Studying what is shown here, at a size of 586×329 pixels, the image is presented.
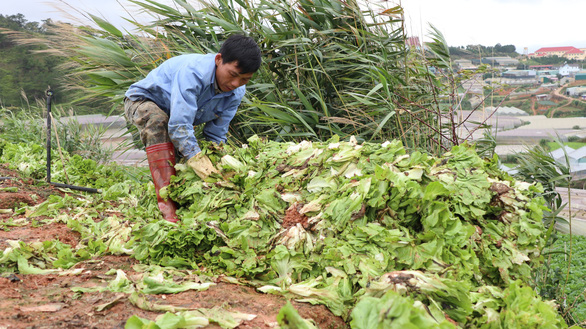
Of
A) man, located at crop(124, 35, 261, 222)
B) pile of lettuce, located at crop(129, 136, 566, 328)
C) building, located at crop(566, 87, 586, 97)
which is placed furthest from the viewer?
building, located at crop(566, 87, 586, 97)

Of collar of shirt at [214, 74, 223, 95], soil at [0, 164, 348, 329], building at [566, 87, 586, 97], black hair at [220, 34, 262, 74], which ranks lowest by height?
Result: soil at [0, 164, 348, 329]

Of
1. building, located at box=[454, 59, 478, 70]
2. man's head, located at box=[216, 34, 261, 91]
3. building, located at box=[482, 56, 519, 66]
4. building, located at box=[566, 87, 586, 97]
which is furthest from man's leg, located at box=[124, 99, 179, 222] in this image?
building, located at box=[566, 87, 586, 97]

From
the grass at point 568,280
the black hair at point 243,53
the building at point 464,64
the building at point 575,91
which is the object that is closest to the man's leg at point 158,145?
the black hair at point 243,53

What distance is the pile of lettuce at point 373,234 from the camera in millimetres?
1615

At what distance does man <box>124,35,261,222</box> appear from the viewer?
9.12ft

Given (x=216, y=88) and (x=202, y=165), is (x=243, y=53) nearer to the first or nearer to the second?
A: (x=216, y=88)

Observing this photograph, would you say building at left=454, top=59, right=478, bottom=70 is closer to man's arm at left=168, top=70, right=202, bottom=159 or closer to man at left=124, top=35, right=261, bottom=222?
man at left=124, top=35, right=261, bottom=222

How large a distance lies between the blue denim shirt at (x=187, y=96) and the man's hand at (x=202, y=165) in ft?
0.43

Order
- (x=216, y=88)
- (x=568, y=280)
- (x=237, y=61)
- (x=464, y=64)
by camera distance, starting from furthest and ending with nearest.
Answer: (x=464, y=64) → (x=568, y=280) → (x=216, y=88) → (x=237, y=61)

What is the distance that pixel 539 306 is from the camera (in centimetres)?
156

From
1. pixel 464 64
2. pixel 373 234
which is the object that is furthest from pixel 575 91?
pixel 373 234

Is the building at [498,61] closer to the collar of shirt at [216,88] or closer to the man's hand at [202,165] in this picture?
the collar of shirt at [216,88]

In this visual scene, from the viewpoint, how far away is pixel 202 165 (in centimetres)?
269

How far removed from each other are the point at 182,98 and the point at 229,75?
0.36 m
